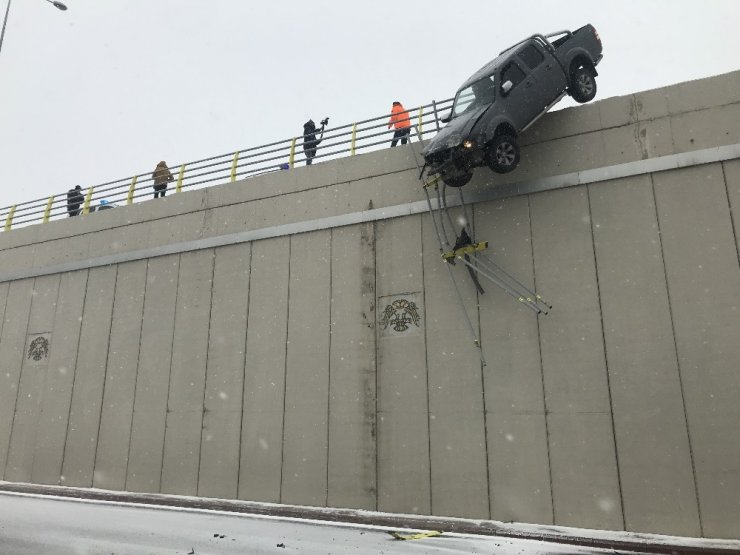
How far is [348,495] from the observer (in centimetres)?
935

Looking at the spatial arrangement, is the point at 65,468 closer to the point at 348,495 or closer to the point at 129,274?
the point at 129,274

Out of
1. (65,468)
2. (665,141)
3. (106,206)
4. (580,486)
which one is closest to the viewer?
(580,486)

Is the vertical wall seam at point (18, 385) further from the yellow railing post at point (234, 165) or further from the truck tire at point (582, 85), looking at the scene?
the truck tire at point (582, 85)

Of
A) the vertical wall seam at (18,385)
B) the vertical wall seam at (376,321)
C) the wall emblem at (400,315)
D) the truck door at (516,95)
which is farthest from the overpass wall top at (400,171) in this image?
the wall emblem at (400,315)

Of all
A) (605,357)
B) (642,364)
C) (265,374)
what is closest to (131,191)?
(265,374)

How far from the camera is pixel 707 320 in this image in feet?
25.1

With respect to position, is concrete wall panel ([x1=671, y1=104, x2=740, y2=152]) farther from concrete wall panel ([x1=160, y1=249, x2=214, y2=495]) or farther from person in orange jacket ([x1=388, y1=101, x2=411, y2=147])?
concrete wall panel ([x1=160, y1=249, x2=214, y2=495])

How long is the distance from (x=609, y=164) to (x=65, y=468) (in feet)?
44.8

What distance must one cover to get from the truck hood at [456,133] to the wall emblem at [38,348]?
11533 millimetres

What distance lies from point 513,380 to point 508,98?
478 centimetres

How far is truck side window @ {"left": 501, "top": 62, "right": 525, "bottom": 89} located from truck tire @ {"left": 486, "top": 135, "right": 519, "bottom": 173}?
1.09 metres

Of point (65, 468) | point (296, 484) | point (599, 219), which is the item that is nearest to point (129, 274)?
point (65, 468)

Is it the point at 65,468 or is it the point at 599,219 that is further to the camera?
the point at 65,468

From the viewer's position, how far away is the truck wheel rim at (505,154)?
8.41m
